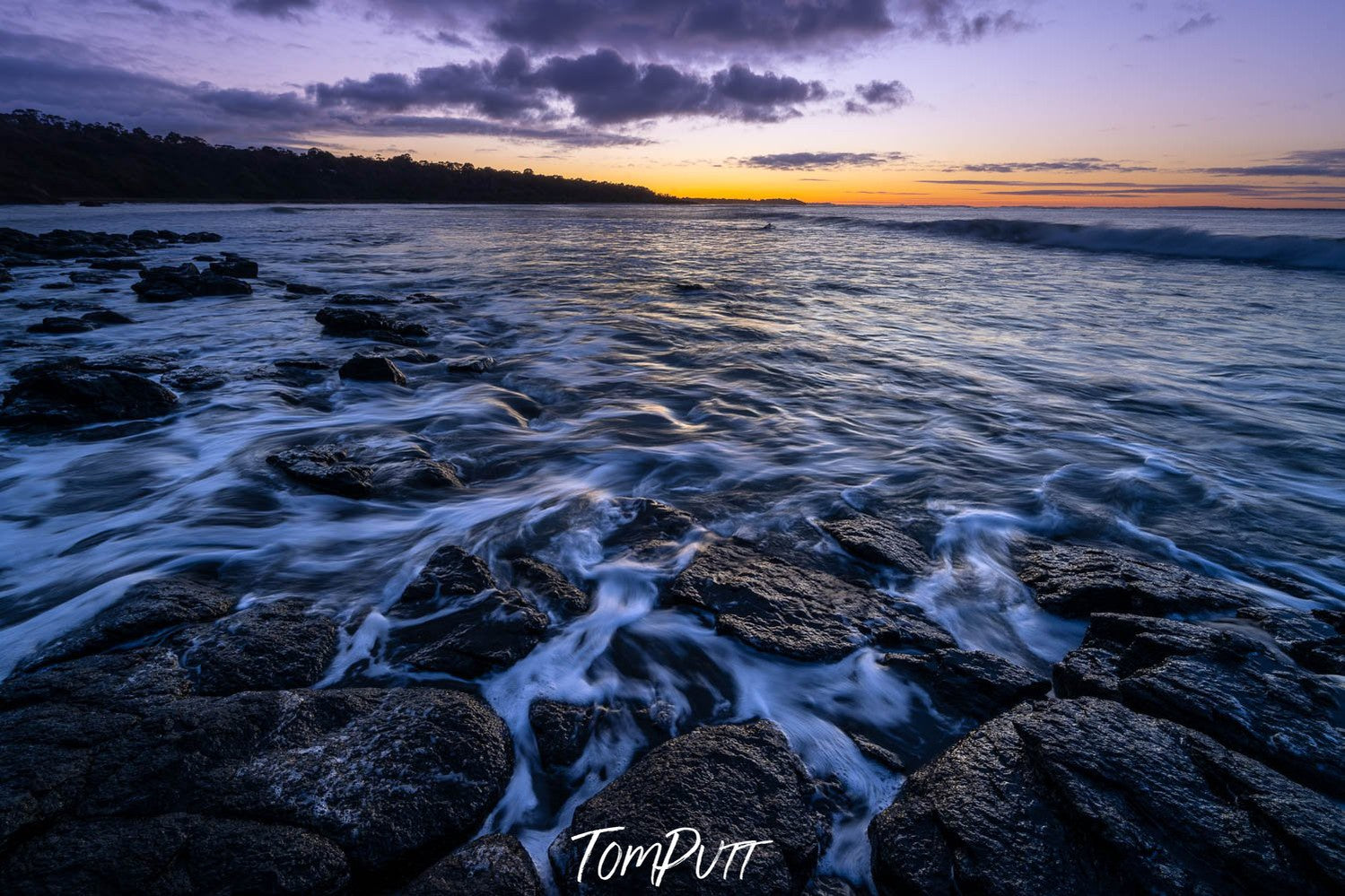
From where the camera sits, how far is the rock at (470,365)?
793cm

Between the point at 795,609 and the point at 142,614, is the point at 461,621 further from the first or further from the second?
the point at 795,609

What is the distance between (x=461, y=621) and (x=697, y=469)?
8.71 ft

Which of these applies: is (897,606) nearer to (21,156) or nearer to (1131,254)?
(1131,254)

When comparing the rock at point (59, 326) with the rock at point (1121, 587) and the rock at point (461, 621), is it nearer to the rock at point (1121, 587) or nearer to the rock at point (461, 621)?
the rock at point (461, 621)

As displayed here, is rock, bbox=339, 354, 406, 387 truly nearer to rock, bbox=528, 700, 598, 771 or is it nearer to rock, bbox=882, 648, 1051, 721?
rock, bbox=528, 700, 598, 771

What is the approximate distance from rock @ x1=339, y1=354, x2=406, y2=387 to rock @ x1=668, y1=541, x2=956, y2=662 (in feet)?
17.1

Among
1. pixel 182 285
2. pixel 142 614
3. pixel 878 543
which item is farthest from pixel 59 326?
pixel 878 543

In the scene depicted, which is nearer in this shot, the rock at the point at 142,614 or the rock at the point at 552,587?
the rock at the point at 142,614

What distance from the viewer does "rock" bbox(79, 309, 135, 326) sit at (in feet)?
31.7

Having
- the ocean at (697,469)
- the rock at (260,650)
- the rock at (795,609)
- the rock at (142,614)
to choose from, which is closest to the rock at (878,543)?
the ocean at (697,469)

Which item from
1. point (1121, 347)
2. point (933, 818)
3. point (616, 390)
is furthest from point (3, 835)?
point (1121, 347)

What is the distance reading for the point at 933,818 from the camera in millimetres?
1975

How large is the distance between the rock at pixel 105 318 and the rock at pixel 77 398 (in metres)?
4.46

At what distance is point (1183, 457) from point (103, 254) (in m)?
25.4
